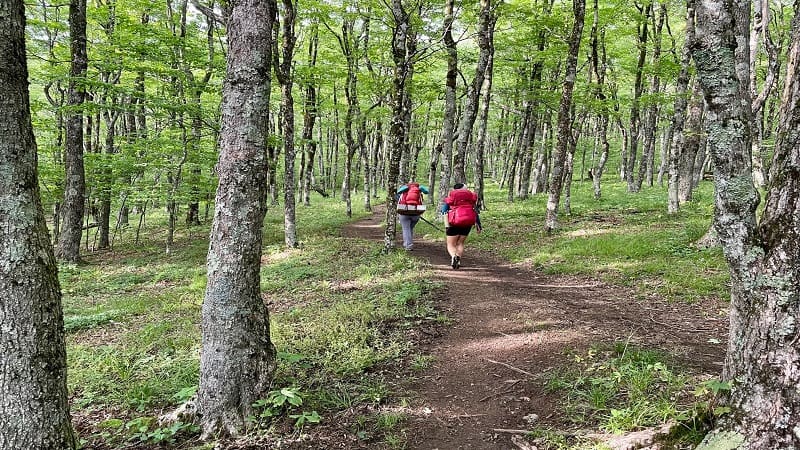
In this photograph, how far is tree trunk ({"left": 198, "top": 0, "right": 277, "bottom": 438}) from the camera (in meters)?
4.33

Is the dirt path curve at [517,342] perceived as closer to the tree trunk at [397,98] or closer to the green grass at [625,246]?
the green grass at [625,246]

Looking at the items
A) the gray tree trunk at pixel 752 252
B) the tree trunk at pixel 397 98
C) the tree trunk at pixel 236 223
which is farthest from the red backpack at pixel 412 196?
the gray tree trunk at pixel 752 252

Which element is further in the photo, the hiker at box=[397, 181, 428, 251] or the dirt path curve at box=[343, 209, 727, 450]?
the hiker at box=[397, 181, 428, 251]

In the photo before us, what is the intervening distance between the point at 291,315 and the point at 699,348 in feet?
19.2

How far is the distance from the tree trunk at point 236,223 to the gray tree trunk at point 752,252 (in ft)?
11.9

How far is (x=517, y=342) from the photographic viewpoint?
5.95 m

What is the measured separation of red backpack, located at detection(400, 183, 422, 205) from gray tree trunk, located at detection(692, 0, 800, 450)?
929 cm

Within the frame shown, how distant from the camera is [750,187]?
292 centimetres

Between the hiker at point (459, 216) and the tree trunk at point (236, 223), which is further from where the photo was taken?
the hiker at point (459, 216)

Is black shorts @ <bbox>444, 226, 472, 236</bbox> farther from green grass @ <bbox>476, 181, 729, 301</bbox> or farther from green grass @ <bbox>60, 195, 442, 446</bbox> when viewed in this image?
green grass @ <bbox>476, 181, 729, 301</bbox>

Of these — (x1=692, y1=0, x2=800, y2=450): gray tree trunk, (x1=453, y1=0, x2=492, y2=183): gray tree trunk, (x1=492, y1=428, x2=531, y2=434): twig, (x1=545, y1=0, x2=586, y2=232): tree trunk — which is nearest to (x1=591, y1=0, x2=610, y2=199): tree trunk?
(x1=545, y1=0, x2=586, y2=232): tree trunk

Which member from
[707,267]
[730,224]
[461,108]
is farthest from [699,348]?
[461,108]

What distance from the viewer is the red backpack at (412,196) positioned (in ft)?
40.1

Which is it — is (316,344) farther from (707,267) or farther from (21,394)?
(707,267)
